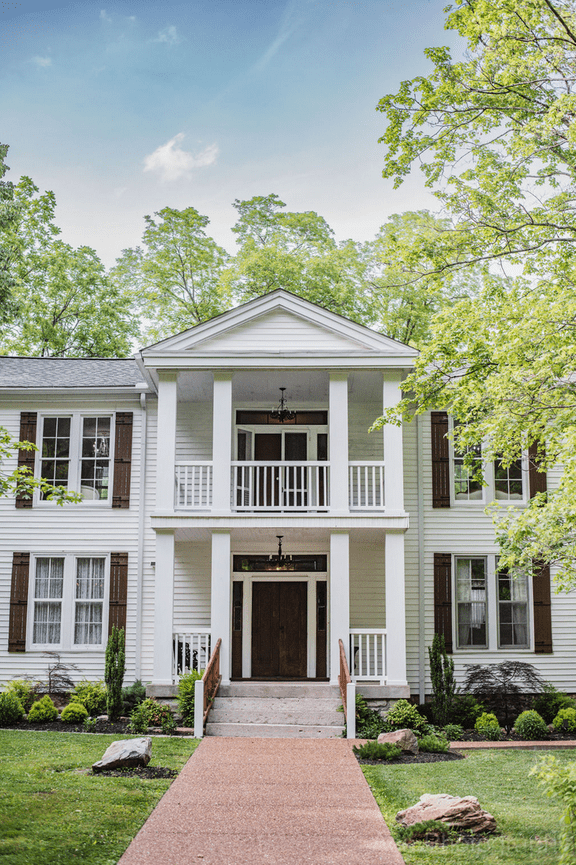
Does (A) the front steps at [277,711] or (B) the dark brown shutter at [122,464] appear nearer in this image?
(A) the front steps at [277,711]

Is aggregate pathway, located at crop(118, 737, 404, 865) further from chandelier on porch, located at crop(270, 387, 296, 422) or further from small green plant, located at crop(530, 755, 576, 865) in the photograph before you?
chandelier on porch, located at crop(270, 387, 296, 422)

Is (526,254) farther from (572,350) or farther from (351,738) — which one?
(351,738)

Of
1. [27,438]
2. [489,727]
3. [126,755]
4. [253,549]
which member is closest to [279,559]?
[253,549]

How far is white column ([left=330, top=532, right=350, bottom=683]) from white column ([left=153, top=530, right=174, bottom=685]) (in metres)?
2.87

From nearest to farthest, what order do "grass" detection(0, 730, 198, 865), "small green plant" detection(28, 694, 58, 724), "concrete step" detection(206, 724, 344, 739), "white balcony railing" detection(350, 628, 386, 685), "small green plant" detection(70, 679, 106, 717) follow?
"grass" detection(0, 730, 198, 865) < "concrete step" detection(206, 724, 344, 739) < "white balcony railing" detection(350, 628, 386, 685) < "small green plant" detection(28, 694, 58, 724) < "small green plant" detection(70, 679, 106, 717)

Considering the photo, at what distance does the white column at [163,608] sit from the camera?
538 inches

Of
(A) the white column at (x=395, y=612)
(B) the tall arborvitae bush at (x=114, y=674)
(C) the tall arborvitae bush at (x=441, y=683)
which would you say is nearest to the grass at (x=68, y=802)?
(B) the tall arborvitae bush at (x=114, y=674)

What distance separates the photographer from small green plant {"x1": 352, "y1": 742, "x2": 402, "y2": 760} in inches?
434

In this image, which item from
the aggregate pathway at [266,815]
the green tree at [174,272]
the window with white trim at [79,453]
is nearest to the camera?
the aggregate pathway at [266,815]

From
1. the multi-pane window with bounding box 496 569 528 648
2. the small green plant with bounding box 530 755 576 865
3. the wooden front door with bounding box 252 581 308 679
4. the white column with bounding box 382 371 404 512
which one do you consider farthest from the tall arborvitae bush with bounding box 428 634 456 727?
the small green plant with bounding box 530 755 576 865

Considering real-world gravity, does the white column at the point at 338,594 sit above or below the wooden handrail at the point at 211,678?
above

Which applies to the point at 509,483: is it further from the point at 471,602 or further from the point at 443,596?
the point at 443,596

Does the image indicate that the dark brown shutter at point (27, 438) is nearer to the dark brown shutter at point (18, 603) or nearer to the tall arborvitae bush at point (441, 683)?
the dark brown shutter at point (18, 603)

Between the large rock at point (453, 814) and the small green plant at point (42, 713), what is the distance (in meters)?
8.32
